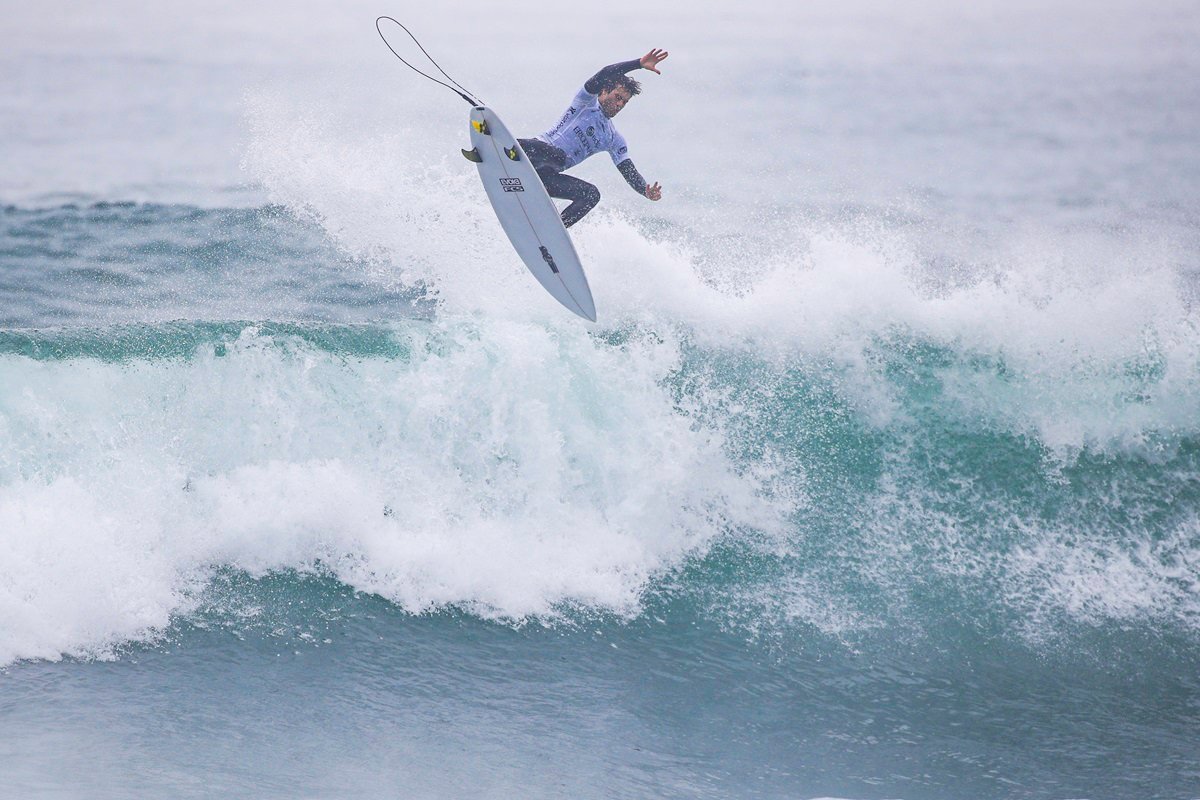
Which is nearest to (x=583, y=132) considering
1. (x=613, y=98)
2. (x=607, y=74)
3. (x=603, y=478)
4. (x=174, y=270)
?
(x=613, y=98)

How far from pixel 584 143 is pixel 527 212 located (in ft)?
1.83

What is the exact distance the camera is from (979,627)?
19.6ft

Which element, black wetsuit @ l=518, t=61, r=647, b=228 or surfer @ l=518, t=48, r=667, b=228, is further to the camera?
black wetsuit @ l=518, t=61, r=647, b=228

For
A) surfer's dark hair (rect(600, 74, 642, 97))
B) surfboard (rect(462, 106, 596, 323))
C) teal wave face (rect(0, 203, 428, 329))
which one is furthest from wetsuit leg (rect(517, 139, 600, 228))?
teal wave face (rect(0, 203, 428, 329))

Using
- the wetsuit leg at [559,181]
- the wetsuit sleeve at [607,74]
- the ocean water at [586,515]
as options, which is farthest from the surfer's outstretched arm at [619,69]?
the ocean water at [586,515]

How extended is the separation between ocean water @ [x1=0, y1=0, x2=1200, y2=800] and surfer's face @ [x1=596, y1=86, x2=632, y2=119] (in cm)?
142

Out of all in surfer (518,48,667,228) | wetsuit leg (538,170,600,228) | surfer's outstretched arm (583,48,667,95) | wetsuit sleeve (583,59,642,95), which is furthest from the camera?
wetsuit leg (538,170,600,228)

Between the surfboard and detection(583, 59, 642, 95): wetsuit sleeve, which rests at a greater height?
detection(583, 59, 642, 95): wetsuit sleeve

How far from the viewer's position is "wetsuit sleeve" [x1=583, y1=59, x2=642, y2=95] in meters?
5.82

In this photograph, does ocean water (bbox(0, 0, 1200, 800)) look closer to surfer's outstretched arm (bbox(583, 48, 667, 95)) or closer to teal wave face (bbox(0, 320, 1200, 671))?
teal wave face (bbox(0, 320, 1200, 671))

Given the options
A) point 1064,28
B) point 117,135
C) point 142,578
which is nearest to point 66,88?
point 117,135

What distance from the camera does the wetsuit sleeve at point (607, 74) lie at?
582 centimetres

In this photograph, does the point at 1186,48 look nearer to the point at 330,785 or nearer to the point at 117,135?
the point at 117,135

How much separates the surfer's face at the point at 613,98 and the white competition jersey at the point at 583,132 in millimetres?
39
